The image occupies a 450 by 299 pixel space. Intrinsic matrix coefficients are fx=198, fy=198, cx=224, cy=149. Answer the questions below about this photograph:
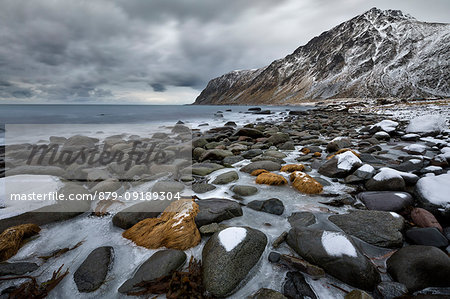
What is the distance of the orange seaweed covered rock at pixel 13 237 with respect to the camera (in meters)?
2.26

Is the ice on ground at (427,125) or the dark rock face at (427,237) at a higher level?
the ice on ground at (427,125)

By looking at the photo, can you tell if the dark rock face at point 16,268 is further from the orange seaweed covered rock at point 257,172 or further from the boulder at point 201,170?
the orange seaweed covered rock at point 257,172

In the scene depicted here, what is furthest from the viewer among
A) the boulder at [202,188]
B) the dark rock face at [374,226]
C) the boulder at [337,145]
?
the boulder at [337,145]

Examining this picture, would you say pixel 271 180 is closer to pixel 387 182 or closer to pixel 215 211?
pixel 215 211

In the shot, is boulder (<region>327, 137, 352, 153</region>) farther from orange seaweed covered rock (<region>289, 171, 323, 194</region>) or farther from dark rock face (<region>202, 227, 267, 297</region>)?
dark rock face (<region>202, 227, 267, 297</region>)

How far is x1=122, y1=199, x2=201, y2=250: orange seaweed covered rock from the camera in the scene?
246cm

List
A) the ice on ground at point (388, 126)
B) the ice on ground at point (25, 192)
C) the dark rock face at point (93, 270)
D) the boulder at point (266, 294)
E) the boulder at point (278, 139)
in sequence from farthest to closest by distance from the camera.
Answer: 1. the ice on ground at point (388, 126)
2. the boulder at point (278, 139)
3. the ice on ground at point (25, 192)
4. the dark rock face at point (93, 270)
5. the boulder at point (266, 294)

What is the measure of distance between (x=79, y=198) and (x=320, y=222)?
158 inches

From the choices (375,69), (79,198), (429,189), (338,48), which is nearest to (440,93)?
(375,69)

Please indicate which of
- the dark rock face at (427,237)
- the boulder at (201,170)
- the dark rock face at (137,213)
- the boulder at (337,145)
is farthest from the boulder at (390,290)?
the boulder at (337,145)

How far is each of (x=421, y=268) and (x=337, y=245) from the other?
2.32 ft

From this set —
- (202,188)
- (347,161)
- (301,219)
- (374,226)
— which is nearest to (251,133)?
(347,161)

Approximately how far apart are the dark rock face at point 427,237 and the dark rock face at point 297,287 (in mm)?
1510

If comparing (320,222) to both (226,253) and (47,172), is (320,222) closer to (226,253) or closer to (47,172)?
(226,253)
